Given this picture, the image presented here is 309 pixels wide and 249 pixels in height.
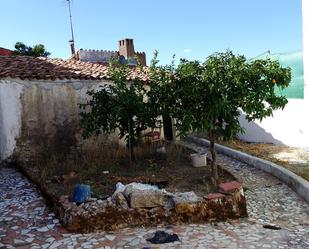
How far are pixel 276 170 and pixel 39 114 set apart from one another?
685cm

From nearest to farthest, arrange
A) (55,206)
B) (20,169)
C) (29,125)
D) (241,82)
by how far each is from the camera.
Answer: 1. (55,206)
2. (241,82)
3. (20,169)
4. (29,125)

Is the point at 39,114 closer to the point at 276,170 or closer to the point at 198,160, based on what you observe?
the point at 198,160

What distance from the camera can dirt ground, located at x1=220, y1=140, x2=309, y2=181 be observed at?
30.8ft

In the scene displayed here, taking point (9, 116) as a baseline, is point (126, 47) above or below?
above

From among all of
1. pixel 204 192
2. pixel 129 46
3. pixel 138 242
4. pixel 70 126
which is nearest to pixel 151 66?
pixel 204 192

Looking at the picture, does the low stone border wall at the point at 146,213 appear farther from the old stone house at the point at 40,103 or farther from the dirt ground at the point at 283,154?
the old stone house at the point at 40,103

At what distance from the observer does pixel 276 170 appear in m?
9.06

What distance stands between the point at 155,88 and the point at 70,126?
4.22 metres

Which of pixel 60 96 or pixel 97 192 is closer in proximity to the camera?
pixel 97 192

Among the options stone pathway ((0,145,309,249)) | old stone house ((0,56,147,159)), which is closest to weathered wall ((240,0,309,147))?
stone pathway ((0,145,309,249))

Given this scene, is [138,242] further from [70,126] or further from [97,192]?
[70,126]

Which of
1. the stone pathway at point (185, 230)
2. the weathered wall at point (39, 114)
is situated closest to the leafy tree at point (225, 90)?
the stone pathway at point (185, 230)

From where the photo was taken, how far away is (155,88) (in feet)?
27.7

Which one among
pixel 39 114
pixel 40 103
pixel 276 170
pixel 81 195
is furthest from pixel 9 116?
pixel 276 170
